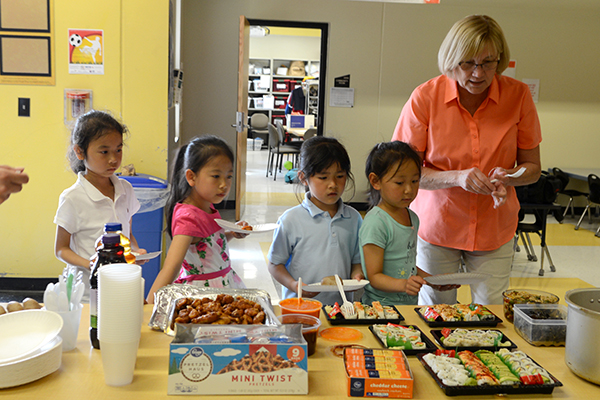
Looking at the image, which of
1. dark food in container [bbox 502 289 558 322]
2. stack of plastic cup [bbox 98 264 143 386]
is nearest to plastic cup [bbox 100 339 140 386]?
stack of plastic cup [bbox 98 264 143 386]

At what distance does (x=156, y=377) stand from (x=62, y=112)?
3.01 meters

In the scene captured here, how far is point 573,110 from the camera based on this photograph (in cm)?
717

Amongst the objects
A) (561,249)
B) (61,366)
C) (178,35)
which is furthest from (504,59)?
(178,35)

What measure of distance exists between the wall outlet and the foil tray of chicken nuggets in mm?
2784

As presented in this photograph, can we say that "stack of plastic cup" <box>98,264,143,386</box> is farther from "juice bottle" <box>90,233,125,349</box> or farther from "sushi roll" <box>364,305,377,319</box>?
"sushi roll" <box>364,305,377,319</box>

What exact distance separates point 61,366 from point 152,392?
0.25 meters

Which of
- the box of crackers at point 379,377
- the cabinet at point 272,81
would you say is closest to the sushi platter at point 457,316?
the box of crackers at point 379,377

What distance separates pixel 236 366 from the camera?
0.99 metres

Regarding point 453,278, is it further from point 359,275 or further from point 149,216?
point 149,216

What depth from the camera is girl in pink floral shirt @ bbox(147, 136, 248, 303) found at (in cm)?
174

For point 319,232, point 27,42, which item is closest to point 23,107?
point 27,42

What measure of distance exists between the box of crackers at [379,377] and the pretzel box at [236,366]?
0.35ft

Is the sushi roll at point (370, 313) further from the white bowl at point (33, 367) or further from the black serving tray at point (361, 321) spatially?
the white bowl at point (33, 367)

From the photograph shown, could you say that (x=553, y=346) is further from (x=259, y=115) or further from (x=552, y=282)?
(x=259, y=115)
